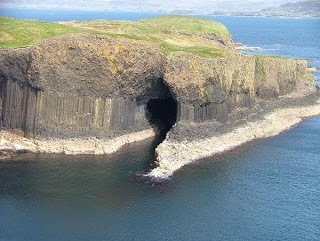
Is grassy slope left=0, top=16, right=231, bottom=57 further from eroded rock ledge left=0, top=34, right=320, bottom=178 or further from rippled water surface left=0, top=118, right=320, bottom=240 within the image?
rippled water surface left=0, top=118, right=320, bottom=240

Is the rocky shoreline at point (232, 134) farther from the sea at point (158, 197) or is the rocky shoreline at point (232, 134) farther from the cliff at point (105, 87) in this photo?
the sea at point (158, 197)

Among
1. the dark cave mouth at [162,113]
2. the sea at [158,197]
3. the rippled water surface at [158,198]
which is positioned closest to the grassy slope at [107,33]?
the dark cave mouth at [162,113]

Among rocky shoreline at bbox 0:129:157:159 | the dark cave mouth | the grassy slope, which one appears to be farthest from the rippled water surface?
the grassy slope

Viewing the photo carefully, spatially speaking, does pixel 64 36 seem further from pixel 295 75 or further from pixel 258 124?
pixel 295 75

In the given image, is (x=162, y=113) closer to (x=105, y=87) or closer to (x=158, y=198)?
(x=105, y=87)

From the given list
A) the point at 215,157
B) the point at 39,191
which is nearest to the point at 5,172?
the point at 39,191

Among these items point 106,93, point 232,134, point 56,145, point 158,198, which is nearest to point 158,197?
point 158,198
